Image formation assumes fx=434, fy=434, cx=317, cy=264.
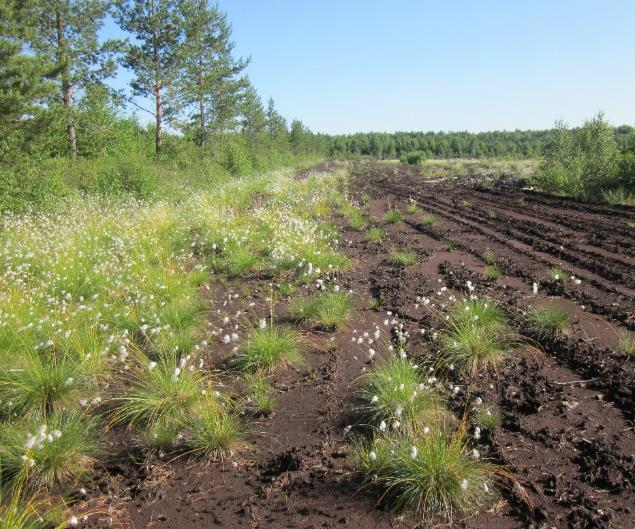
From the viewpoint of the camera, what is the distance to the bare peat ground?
282cm

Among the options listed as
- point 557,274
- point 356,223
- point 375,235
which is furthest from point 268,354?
point 356,223

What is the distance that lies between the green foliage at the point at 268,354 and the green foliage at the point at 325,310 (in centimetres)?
81

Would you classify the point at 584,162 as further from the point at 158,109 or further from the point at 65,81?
the point at 65,81

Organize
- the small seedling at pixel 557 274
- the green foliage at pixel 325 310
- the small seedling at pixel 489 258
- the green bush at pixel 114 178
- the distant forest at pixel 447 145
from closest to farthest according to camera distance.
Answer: the green foliage at pixel 325 310, the small seedling at pixel 557 274, the small seedling at pixel 489 258, the green bush at pixel 114 178, the distant forest at pixel 447 145

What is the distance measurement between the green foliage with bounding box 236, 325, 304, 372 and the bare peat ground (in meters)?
0.16

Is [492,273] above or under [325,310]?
above

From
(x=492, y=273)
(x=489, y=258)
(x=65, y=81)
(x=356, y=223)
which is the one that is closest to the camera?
(x=492, y=273)

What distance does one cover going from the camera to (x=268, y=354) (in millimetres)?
4680

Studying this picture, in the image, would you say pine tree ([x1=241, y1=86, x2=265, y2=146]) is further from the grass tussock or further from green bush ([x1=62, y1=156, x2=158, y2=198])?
the grass tussock

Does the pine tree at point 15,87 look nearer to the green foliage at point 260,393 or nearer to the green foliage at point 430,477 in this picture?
the green foliage at point 260,393

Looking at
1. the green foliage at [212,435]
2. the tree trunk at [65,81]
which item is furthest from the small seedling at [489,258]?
the tree trunk at [65,81]

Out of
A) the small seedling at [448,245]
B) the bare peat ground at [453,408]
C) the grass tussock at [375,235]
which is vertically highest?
the grass tussock at [375,235]

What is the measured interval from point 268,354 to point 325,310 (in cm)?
128

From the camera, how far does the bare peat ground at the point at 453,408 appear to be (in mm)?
2824
